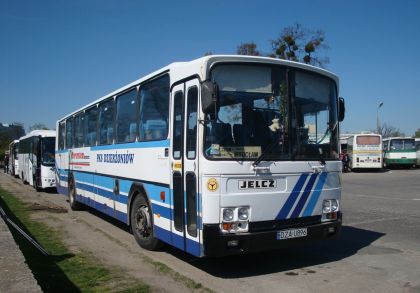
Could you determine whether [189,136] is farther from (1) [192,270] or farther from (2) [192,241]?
(1) [192,270]

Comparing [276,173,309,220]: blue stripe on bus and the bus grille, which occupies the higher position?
[276,173,309,220]: blue stripe on bus

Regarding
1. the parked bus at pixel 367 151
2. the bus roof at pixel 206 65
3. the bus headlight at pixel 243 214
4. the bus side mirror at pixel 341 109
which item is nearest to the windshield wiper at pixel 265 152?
the bus headlight at pixel 243 214

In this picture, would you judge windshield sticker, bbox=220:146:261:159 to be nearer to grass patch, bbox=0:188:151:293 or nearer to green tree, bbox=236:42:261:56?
grass patch, bbox=0:188:151:293

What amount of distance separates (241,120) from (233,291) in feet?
7.54

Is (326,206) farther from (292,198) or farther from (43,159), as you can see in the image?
(43,159)

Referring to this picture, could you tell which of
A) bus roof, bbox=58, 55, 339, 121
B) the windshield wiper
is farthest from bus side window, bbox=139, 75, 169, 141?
the windshield wiper

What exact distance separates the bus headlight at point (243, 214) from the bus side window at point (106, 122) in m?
5.00

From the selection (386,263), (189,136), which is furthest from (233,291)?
(386,263)

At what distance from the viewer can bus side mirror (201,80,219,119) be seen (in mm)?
6074

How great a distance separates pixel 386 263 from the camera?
24.1 ft

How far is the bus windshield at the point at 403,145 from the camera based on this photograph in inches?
1559

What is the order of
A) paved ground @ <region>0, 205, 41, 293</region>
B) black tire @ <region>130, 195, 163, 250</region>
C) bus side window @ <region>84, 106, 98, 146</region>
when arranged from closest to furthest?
paved ground @ <region>0, 205, 41, 293</region> → black tire @ <region>130, 195, 163, 250</region> → bus side window @ <region>84, 106, 98, 146</region>

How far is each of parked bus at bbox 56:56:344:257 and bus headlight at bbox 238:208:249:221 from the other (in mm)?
14

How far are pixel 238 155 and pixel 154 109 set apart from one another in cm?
242
